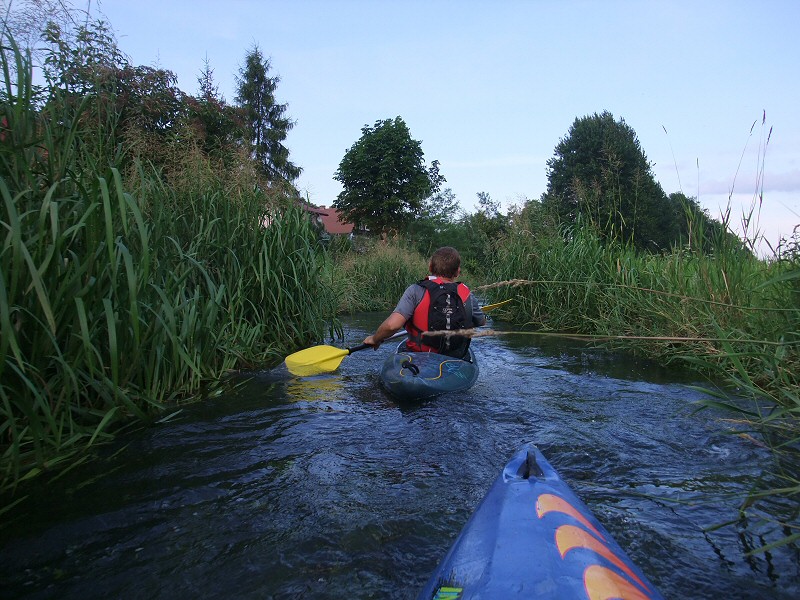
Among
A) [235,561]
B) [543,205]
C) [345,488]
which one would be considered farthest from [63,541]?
[543,205]

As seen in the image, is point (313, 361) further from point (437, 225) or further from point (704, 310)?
point (437, 225)

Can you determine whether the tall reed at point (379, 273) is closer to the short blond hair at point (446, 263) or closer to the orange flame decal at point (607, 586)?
the short blond hair at point (446, 263)

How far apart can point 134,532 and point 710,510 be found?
2.33 metres

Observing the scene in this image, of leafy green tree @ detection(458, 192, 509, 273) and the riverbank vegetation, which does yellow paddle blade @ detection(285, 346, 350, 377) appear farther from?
leafy green tree @ detection(458, 192, 509, 273)

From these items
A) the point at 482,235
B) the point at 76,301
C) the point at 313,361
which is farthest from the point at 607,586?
the point at 482,235

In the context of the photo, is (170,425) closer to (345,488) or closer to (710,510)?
(345,488)

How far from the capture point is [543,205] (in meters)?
8.95

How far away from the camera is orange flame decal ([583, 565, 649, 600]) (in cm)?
102

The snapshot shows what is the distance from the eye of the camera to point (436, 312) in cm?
411

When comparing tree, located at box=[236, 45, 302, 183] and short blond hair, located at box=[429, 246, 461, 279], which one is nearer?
short blond hair, located at box=[429, 246, 461, 279]

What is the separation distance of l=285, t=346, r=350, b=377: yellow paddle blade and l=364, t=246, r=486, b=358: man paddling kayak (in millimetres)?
329

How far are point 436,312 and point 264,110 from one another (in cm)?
2741

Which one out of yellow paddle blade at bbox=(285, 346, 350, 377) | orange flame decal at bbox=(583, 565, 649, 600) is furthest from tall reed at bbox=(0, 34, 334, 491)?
orange flame decal at bbox=(583, 565, 649, 600)

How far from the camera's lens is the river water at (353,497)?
1677 mm
